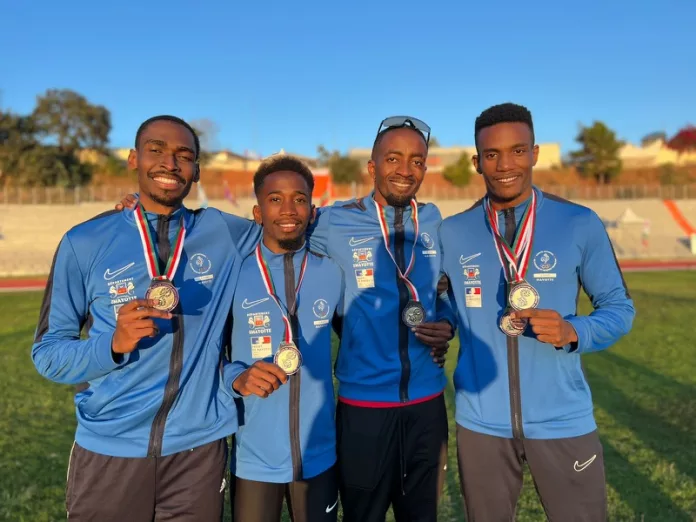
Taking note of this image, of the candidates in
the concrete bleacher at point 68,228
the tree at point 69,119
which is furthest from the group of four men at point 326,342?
the tree at point 69,119

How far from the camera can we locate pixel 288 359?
282cm

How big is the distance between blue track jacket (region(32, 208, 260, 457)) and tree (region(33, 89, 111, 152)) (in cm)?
5695

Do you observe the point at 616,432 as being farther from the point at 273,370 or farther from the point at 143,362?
the point at 143,362

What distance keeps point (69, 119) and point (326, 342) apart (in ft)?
196

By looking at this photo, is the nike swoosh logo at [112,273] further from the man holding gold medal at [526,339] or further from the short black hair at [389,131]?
the man holding gold medal at [526,339]

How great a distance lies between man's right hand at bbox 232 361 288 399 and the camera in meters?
2.72

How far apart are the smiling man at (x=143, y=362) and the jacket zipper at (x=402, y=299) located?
38.3 inches

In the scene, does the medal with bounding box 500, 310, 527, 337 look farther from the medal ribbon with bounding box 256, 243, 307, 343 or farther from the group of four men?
the medal ribbon with bounding box 256, 243, 307, 343

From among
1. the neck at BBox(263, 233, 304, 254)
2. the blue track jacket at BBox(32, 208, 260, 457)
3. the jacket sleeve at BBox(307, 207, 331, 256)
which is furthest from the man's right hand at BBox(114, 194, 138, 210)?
the jacket sleeve at BBox(307, 207, 331, 256)

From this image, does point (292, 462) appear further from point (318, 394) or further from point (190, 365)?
point (190, 365)

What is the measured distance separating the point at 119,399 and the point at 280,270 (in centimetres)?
104

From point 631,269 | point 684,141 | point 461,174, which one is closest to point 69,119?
point 461,174

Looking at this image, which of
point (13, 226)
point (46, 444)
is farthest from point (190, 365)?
point (13, 226)

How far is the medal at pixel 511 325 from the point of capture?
109 inches
